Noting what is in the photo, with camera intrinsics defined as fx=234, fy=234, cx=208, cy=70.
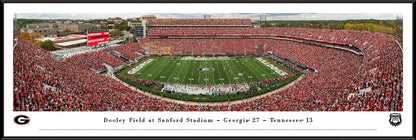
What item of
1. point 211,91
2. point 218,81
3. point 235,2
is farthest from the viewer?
point 218,81

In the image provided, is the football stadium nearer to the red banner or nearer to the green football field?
the green football field

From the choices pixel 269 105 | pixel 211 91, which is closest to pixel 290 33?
pixel 211 91

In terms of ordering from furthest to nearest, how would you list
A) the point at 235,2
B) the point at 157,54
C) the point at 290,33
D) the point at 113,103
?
1. the point at 290,33
2. the point at 157,54
3. the point at 113,103
4. the point at 235,2

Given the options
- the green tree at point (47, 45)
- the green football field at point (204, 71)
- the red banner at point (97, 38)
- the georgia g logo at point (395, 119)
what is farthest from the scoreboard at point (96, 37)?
the georgia g logo at point (395, 119)

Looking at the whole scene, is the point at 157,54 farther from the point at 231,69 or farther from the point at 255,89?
the point at 255,89

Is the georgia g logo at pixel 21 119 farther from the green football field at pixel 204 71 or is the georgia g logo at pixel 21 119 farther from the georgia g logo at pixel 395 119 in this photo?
the green football field at pixel 204 71

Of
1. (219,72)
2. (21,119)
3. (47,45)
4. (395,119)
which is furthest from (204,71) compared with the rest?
(47,45)

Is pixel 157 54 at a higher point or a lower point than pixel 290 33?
lower
